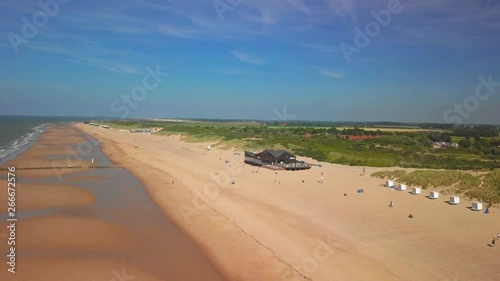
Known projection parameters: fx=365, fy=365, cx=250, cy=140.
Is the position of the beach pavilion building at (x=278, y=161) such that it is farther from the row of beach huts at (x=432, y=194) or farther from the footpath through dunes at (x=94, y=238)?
the footpath through dunes at (x=94, y=238)

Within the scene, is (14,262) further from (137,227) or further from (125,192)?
(125,192)

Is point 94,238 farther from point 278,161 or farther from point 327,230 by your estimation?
point 278,161

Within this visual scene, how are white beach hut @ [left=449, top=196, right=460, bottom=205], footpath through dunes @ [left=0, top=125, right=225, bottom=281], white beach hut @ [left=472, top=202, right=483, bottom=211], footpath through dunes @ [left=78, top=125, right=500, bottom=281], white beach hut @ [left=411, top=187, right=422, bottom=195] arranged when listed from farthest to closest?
white beach hut @ [left=411, top=187, right=422, bottom=195] → white beach hut @ [left=449, top=196, right=460, bottom=205] → white beach hut @ [left=472, top=202, right=483, bottom=211] → footpath through dunes @ [left=0, top=125, right=225, bottom=281] → footpath through dunes @ [left=78, top=125, right=500, bottom=281]

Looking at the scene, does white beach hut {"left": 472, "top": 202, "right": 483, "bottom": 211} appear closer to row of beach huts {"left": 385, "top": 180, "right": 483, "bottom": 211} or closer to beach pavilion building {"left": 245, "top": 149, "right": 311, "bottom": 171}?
row of beach huts {"left": 385, "top": 180, "right": 483, "bottom": 211}

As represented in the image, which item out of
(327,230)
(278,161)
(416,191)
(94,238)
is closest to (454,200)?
(416,191)

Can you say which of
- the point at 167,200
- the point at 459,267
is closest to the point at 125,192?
the point at 167,200

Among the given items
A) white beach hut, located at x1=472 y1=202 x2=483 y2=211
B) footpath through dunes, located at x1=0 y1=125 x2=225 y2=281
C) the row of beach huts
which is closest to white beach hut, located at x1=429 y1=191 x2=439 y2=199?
the row of beach huts
